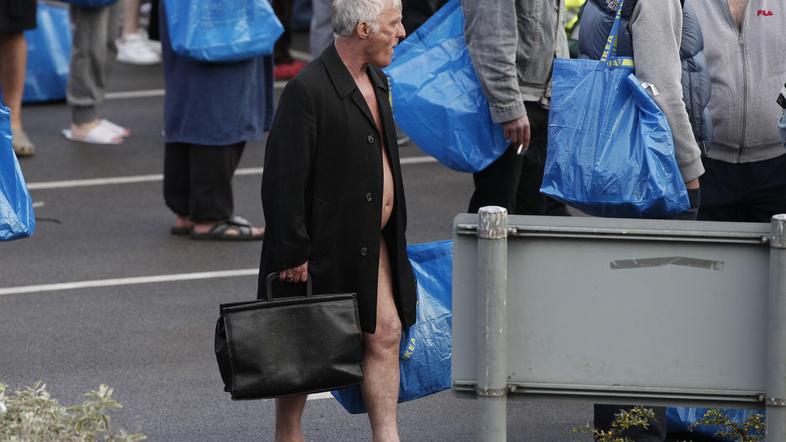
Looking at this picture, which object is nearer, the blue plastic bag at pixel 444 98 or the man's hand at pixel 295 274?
the man's hand at pixel 295 274

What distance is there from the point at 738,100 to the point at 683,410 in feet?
3.71

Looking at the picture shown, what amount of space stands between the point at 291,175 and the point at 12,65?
599 centimetres

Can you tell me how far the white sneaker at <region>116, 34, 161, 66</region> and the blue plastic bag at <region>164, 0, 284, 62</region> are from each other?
640 centimetres

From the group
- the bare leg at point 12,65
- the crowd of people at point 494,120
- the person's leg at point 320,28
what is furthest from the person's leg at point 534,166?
the bare leg at point 12,65

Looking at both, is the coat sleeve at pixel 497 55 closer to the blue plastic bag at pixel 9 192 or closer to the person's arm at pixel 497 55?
the person's arm at pixel 497 55

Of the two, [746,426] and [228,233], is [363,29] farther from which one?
[228,233]

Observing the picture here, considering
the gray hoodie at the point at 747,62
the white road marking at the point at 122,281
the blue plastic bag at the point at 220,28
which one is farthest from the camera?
the blue plastic bag at the point at 220,28

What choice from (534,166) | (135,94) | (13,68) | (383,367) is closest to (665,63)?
(383,367)

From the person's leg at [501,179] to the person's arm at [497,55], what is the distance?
0.22m

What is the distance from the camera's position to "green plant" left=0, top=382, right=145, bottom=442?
142 inches

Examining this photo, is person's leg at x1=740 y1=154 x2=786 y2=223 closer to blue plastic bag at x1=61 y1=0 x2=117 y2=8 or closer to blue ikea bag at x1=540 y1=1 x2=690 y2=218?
blue ikea bag at x1=540 y1=1 x2=690 y2=218

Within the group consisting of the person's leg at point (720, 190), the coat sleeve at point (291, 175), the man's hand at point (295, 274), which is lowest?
the man's hand at point (295, 274)

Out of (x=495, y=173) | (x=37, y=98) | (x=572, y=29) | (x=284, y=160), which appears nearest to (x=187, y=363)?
(x=495, y=173)

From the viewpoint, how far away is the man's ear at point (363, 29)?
14.8 ft
